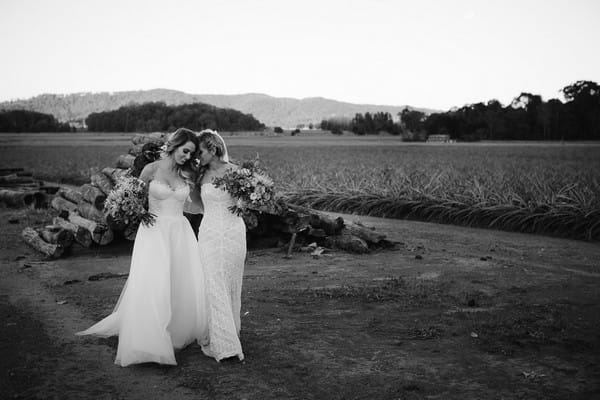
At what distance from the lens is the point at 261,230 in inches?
492

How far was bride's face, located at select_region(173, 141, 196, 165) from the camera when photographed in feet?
20.3

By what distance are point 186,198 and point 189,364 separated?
177 centimetres

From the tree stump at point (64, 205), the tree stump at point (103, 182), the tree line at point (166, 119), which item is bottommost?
the tree stump at point (64, 205)

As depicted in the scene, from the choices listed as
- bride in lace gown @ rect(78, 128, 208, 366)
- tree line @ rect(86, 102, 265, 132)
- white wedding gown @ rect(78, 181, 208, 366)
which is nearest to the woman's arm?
bride in lace gown @ rect(78, 128, 208, 366)

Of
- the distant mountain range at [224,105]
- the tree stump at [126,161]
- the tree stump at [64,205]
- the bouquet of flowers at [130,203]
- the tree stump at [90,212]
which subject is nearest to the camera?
the bouquet of flowers at [130,203]

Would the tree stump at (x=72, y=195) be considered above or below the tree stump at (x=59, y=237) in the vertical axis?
Result: above

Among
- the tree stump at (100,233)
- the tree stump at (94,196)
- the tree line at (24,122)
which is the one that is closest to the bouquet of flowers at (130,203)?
the tree stump at (100,233)

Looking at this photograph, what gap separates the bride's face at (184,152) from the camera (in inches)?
Result: 244

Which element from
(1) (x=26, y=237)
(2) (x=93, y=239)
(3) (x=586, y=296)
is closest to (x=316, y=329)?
(3) (x=586, y=296)

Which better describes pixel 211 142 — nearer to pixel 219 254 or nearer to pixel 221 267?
pixel 219 254

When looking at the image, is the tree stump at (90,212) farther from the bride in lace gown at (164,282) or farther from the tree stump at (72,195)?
the bride in lace gown at (164,282)

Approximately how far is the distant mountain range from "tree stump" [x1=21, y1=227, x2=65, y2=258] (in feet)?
527

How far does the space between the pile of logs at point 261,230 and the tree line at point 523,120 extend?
6505 centimetres

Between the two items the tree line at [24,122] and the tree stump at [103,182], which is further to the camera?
the tree line at [24,122]
